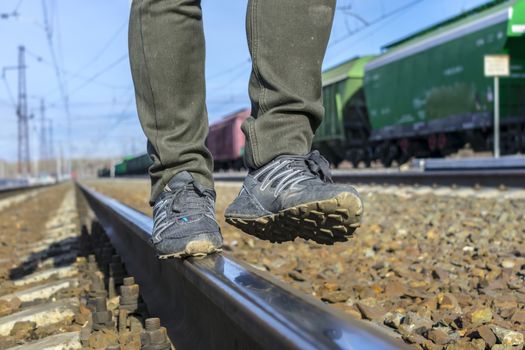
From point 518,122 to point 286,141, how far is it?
39.4 feet

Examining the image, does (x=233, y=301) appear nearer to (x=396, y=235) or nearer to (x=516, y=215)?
(x=396, y=235)

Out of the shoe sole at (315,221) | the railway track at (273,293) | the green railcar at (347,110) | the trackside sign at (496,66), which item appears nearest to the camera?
the railway track at (273,293)

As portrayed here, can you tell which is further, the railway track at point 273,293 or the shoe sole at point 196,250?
the shoe sole at point 196,250

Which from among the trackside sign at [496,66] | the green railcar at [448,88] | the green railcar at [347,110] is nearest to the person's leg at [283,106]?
the trackside sign at [496,66]

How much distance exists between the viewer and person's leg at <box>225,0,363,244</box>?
1565 mm

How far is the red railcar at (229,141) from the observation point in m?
28.6

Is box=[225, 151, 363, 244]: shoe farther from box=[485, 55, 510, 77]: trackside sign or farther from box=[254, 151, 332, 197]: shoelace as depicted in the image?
box=[485, 55, 510, 77]: trackside sign

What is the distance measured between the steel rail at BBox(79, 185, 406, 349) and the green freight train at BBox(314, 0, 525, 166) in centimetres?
1147

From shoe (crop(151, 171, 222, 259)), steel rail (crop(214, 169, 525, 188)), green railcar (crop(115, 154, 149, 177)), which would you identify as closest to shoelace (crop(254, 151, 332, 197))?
shoe (crop(151, 171, 222, 259))

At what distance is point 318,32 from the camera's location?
161 centimetres

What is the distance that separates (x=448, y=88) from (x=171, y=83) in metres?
12.7

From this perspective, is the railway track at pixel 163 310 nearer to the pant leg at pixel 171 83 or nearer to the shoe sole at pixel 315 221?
the shoe sole at pixel 315 221

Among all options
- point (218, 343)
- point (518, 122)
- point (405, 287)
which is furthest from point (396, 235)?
point (518, 122)

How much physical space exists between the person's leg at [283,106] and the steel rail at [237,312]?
0.19 metres
